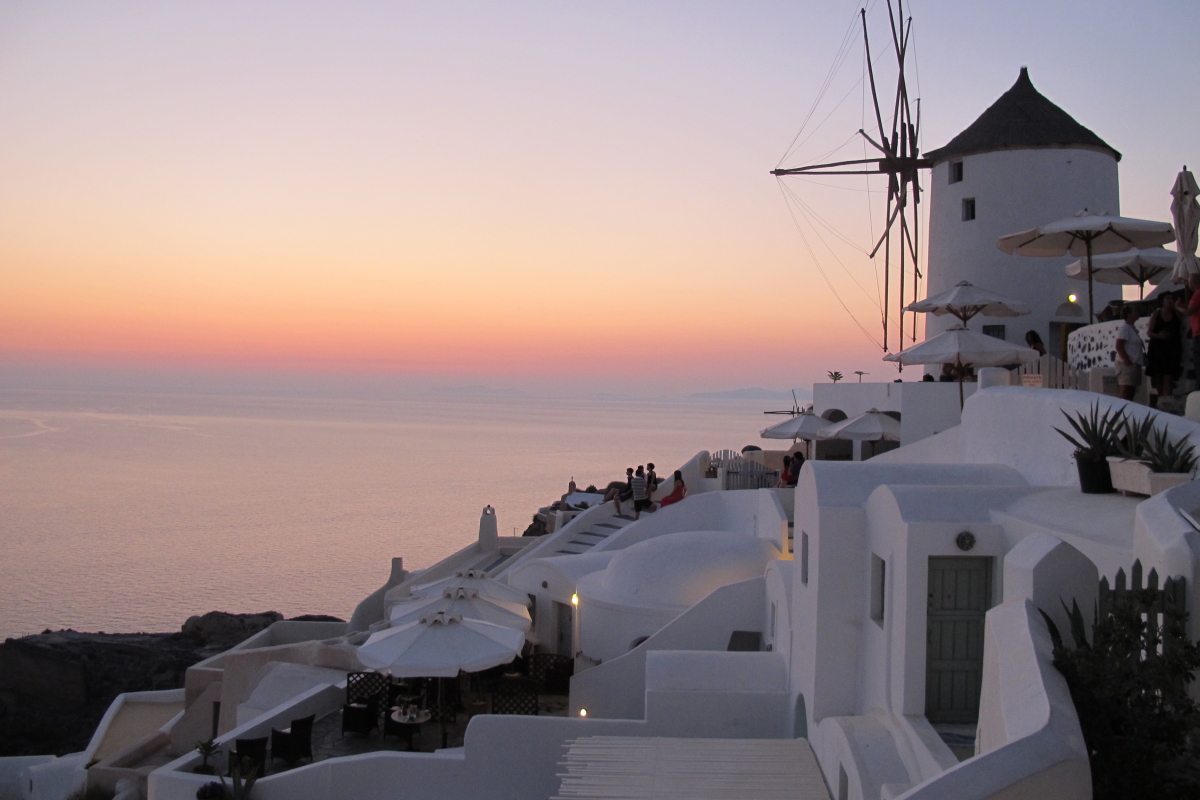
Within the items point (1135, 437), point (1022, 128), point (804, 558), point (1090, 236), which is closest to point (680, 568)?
point (804, 558)

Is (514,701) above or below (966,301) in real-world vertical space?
below

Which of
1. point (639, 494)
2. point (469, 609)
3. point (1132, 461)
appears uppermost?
point (1132, 461)

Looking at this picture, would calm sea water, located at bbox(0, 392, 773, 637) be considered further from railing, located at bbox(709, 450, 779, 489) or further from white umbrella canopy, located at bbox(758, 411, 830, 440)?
white umbrella canopy, located at bbox(758, 411, 830, 440)

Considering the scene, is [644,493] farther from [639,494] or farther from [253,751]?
[253,751]

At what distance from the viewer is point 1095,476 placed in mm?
8375

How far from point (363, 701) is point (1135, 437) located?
12099 mm

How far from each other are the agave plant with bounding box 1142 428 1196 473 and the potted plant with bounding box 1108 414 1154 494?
7 centimetres

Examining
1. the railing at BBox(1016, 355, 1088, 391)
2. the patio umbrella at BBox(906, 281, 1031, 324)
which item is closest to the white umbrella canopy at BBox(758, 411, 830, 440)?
the patio umbrella at BBox(906, 281, 1031, 324)

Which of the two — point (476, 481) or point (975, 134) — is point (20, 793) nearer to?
point (975, 134)

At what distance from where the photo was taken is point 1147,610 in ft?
18.2

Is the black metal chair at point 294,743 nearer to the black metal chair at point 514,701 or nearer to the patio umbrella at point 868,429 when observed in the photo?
the black metal chair at point 514,701

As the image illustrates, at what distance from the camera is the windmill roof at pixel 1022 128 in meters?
25.3

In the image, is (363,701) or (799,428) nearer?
(363,701)

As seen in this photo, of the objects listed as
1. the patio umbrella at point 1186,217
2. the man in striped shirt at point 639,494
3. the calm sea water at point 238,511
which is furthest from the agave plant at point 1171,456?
the calm sea water at point 238,511
